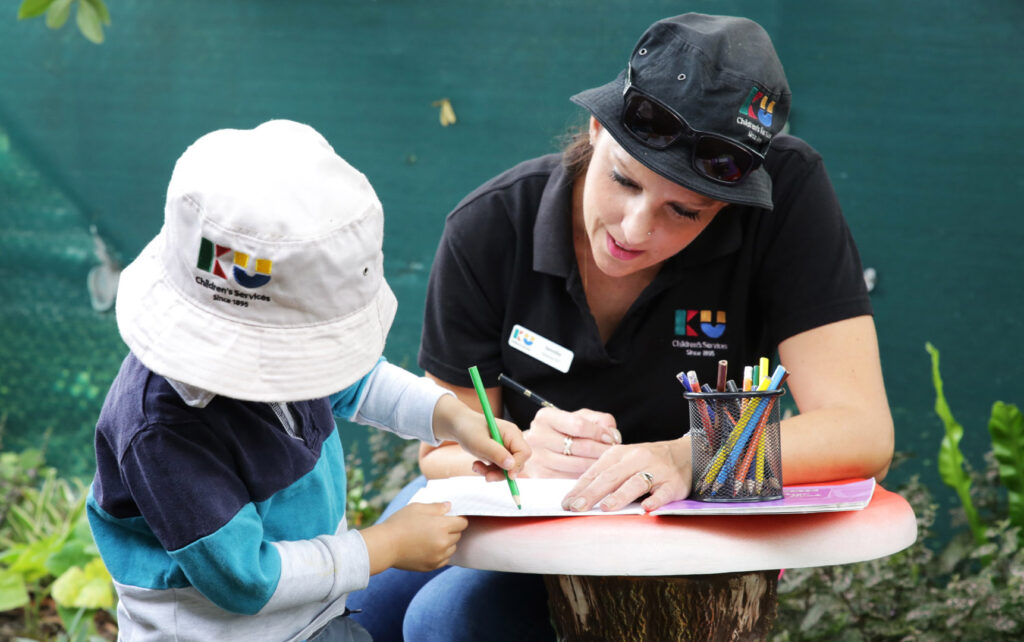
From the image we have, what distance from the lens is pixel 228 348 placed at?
4.19ft

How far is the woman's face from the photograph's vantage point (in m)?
1.74

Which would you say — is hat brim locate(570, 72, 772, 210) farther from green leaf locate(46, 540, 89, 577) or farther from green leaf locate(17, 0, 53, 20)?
green leaf locate(46, 540, 89, 577)

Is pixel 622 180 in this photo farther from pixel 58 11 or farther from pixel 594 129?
pixel 58 11

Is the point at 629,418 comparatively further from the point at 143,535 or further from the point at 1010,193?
the point at 1010,193

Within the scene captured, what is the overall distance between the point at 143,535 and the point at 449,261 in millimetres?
871

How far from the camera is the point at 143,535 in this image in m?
1.46

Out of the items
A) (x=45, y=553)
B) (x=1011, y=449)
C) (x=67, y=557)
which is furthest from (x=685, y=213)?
(x=45, y=553)

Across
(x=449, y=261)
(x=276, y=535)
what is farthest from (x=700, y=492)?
(x=449, y=261)

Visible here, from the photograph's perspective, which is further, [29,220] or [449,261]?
[29,220]

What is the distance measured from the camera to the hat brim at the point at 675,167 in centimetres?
163

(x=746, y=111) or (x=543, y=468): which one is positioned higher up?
(x=746, y=111)

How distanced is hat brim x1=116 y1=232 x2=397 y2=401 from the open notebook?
1.09 ft

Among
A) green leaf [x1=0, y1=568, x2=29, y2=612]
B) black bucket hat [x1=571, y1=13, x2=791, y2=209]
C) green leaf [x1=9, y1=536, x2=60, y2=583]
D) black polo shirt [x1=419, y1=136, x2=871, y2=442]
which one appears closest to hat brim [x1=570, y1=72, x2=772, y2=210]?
black bucket hat [x1=571, y1=13, x2=791, y2=209]

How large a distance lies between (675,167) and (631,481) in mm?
521
